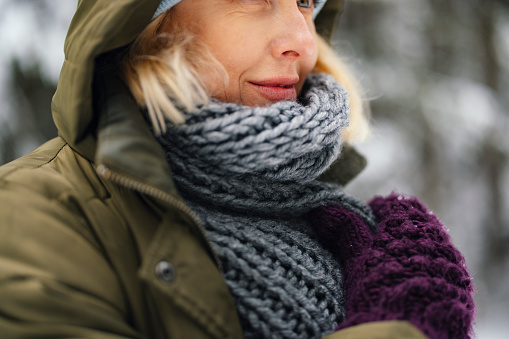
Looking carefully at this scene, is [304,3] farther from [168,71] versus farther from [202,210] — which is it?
[202,210]

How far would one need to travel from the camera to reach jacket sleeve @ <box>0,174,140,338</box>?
765 mm

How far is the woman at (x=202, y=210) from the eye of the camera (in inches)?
33.5

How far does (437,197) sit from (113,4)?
4.92 meters

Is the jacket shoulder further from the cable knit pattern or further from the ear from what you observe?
the ear

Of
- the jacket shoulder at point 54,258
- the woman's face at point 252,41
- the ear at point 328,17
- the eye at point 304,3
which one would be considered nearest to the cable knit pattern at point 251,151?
the woman's face at point 252,41

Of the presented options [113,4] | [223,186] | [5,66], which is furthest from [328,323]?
[5,66]

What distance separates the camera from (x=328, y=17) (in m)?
1.83

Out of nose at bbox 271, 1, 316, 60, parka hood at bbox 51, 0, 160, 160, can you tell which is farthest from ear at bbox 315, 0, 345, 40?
parka hood at bbox 51, 0, 160, 160

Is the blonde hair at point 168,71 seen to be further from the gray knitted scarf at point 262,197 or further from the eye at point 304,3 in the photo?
the eye at point 304,3

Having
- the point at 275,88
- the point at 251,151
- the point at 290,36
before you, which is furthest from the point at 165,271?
the point at 290,36

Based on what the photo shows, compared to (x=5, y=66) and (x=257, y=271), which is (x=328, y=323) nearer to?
(x=257, y=271)

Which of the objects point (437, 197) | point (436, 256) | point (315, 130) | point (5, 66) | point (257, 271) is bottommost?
point (437, 197)

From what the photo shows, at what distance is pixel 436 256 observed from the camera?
1093mm

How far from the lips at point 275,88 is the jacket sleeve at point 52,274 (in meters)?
0.61
